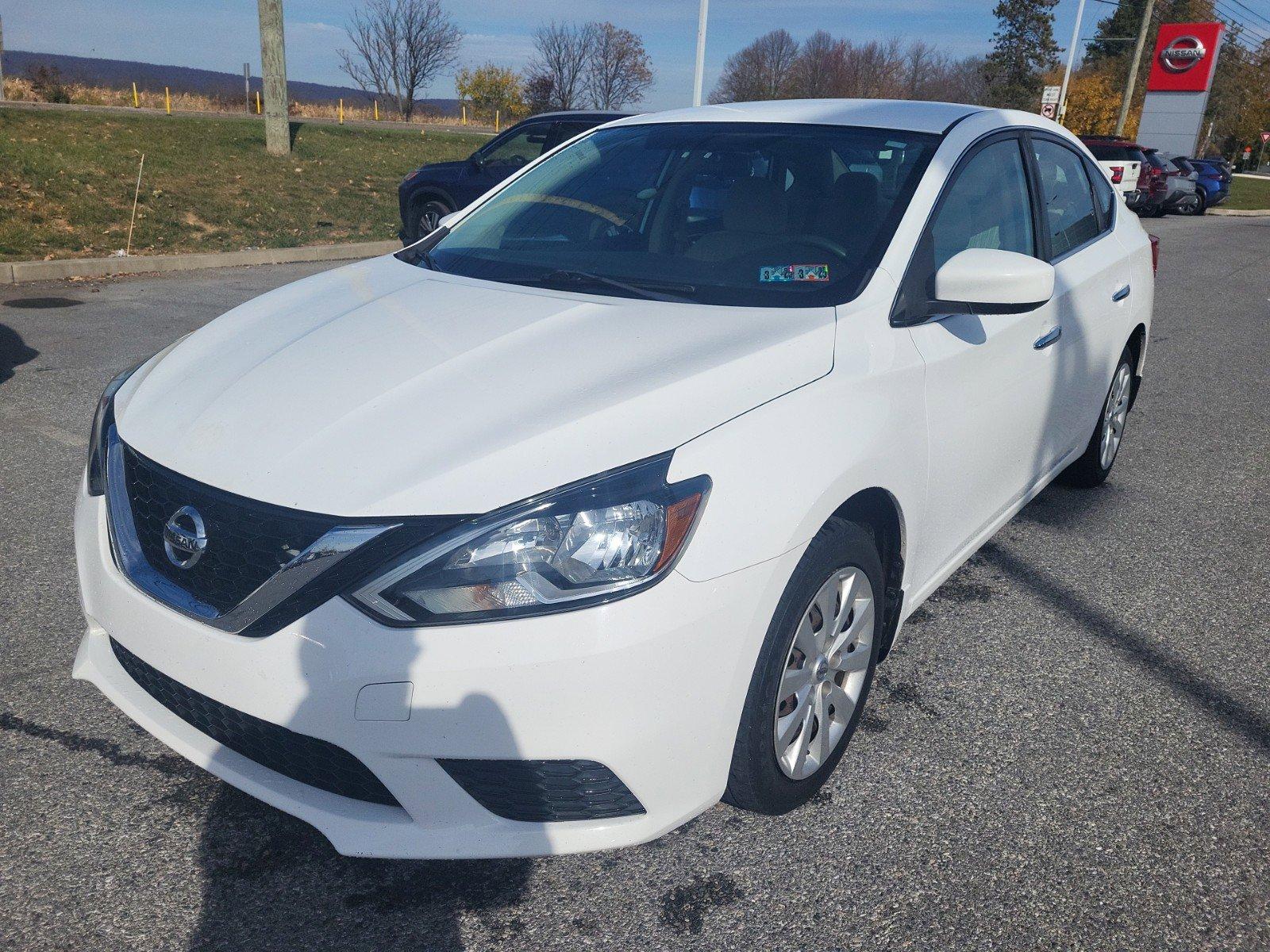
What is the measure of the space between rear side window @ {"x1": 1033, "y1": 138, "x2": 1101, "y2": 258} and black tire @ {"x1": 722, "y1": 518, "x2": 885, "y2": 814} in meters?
1.90

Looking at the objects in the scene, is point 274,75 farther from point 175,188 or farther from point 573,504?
point 573,504

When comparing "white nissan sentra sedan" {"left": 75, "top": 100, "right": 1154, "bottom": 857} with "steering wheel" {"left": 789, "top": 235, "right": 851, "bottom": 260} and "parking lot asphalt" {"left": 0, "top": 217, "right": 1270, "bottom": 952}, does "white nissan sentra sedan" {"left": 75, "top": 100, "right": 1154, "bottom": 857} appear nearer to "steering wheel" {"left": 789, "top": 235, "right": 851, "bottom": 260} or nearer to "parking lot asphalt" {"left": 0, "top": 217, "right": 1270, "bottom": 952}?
"steering wheel" {"left": 789, "top": 235, "right": 851, "bottom": 260}

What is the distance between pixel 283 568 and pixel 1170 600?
326cm

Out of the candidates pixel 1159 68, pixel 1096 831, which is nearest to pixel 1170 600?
pixel 1096 831

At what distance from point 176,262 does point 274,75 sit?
7113 millimetres

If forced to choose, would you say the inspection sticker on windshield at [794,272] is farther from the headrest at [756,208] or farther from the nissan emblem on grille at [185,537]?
the nissan emblem on grille at [185,537]

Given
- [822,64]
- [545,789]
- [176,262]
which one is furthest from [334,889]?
[822,64]

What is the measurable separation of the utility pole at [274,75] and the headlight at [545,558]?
54.5ft

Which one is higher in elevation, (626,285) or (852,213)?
(852,213)

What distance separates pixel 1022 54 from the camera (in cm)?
6650

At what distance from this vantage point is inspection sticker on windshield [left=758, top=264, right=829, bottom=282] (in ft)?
8.92

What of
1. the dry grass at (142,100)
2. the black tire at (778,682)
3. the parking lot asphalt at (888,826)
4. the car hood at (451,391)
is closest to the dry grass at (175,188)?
the parking lot asphalt at (888,826)

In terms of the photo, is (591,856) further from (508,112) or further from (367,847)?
(508,112)

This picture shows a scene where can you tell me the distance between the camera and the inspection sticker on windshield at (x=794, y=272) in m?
2.72
